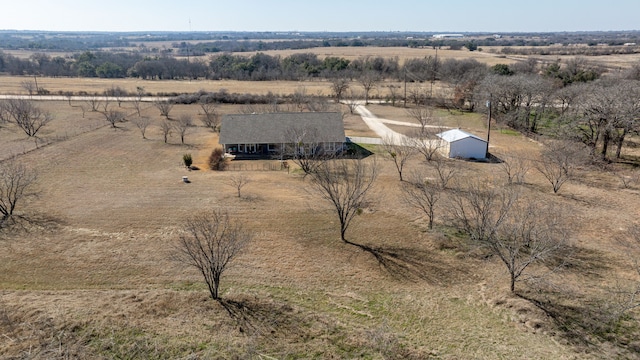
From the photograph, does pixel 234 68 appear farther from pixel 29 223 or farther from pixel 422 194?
pixel 422 194

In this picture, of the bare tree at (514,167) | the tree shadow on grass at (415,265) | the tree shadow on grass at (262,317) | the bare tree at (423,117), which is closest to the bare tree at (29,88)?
the bare tree at (423,117)

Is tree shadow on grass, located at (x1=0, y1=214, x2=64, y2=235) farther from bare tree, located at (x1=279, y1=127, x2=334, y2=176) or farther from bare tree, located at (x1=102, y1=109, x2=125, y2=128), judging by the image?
bare tree, located at (x1=102, y1=109, x2=125, y2=128)

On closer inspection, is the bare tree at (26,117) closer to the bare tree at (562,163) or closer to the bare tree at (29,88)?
the bare tree at (29,88)

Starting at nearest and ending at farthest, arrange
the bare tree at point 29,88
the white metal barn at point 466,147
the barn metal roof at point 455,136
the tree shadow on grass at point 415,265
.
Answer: the tree shadow on grass at point 415,265 < the white metal barn at point 466,147 < the barn metal roof at point 455,136 < the bare tree at point 29,88

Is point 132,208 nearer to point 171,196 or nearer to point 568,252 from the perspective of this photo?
point 171,196

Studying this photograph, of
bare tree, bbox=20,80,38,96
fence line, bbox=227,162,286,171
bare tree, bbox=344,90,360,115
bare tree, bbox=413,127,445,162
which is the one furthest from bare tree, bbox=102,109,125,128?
bare tree, bbox=413,127,445,162

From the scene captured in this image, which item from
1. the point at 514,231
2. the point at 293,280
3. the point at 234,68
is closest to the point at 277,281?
the point at 293,280

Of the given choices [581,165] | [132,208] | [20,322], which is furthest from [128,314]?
[581,165]
